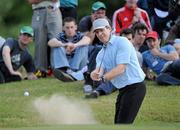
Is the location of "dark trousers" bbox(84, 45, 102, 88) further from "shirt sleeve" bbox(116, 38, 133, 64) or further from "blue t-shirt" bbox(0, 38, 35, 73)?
"shirt sleeve" bbox(116, 38, 133, 64)

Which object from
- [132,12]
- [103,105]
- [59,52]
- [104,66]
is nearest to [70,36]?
[59,52]

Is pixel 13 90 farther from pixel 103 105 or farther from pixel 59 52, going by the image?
pixel 103 105

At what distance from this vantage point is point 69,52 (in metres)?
14.1

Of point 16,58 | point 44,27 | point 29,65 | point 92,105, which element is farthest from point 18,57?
point 92,105

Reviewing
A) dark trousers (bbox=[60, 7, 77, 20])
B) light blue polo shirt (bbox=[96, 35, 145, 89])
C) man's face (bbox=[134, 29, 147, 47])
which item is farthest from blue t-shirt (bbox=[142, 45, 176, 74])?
light blue polo shirt (bbox=[96, 35, 145, 89])

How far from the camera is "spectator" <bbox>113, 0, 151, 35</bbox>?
583 inches

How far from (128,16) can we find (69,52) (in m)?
1.65

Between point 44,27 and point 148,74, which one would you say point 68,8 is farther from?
point 148,74

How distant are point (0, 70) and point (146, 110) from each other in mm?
3874

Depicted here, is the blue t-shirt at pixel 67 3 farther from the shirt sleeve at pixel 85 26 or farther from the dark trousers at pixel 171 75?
the dark trousers at pixel 171 75

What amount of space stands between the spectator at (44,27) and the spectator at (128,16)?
1168 mm

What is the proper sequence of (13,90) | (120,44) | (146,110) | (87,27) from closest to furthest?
(120,44)
(146,110)
(13,90)
(87,27)

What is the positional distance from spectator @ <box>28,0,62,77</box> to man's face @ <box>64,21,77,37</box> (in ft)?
1.97

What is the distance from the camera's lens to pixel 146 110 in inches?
451
